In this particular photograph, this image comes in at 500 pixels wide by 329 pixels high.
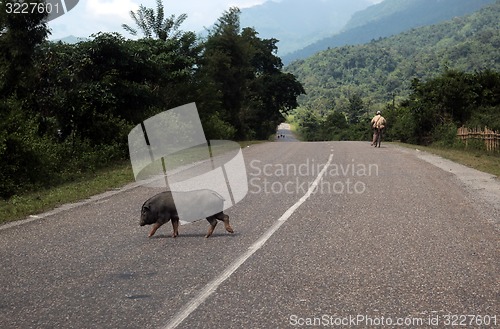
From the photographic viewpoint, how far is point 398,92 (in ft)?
600

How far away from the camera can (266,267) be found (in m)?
6.57

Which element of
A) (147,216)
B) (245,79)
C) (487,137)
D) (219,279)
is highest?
(245,79)

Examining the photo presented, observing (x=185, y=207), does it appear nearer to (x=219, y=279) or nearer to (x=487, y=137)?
(x=219, y=279)

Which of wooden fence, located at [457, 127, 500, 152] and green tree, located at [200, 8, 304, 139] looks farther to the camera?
green tree, located at [200, 8, 304, 139]

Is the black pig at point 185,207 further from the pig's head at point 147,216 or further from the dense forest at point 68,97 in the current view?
the dense forest at point 68,97

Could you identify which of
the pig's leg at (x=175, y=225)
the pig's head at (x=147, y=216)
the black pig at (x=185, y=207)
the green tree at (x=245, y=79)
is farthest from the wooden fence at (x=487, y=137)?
the pig's head at (x=147, y=216)

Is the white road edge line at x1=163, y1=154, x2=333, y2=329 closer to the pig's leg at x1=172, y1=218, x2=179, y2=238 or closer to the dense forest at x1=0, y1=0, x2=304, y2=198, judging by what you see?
the pig's leg at x1=172, y1=218, x2=179, y2=238

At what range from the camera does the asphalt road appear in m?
5.04

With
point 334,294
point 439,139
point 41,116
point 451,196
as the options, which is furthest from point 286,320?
point 439,139

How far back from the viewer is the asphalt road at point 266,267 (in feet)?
16.5

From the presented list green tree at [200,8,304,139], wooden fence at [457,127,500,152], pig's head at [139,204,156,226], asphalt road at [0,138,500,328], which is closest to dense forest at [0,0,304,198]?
asphalt road at [0,138,500,328]

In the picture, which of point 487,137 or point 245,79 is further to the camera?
point 245,79

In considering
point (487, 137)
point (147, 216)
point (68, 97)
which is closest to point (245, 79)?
point (487, 137)

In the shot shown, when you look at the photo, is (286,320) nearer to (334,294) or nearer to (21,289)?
(334,294)
